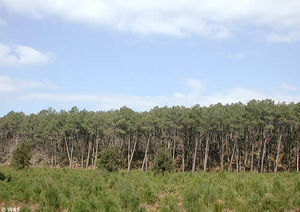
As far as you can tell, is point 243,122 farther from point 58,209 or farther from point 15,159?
point 58,209

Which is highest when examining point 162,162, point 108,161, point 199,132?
point 199,132

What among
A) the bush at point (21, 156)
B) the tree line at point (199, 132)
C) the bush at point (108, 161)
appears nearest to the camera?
the bush at point (108, 161)

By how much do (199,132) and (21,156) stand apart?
29194 mm

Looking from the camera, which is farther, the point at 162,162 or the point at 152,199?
the point at 162,162

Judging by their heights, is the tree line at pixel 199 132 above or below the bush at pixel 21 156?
above

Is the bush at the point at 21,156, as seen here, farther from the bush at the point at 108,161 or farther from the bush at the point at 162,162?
the bush at the point at 162,162

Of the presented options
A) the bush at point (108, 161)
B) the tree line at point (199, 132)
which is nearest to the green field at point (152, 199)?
the bush at point (108, 161)

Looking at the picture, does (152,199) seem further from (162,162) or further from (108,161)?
(108,161)

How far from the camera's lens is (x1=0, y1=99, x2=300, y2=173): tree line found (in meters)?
40.4

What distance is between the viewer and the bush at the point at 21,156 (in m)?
27.2

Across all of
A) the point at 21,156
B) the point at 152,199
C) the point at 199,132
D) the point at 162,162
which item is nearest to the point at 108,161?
the point at 162,162

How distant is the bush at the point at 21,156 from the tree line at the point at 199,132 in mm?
14430

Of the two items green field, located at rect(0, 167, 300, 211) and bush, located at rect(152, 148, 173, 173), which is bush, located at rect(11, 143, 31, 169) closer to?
bush, located at rect(152, 148, 173, 173)

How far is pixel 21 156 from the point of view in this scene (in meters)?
27.3
